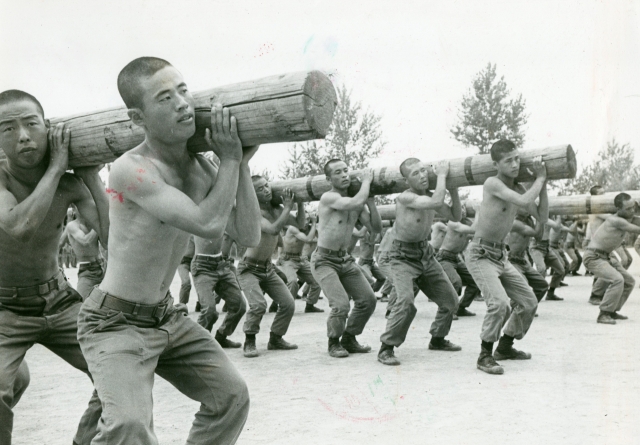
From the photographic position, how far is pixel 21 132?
12.0 ft

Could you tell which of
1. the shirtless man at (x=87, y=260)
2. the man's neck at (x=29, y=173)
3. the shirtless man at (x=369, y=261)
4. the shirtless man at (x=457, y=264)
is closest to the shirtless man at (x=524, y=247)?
the shirtless man at (x=457, y=264)

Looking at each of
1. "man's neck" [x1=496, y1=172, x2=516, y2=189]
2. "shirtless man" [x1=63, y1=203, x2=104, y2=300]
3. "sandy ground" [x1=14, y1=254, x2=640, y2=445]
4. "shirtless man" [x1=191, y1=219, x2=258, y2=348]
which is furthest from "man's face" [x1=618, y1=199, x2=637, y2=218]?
"shirtless man" [x1=63, y1=203, x2=104, y2=300]

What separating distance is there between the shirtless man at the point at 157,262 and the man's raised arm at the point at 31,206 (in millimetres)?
707

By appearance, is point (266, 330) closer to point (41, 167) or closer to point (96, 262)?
point (96, 262)

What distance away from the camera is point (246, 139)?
2.99m

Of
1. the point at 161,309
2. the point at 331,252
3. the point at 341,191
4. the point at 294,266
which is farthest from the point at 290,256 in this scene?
the point at 161,309

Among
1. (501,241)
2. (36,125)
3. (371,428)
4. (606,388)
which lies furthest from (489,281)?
(36,125)

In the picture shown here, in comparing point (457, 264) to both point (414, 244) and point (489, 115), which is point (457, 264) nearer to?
point (414, 244)

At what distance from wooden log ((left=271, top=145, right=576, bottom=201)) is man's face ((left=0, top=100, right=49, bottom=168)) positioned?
476 cm

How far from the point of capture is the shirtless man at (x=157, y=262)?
282 centimetres

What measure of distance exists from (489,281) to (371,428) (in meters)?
2.81

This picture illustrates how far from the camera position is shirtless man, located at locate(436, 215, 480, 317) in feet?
37.3

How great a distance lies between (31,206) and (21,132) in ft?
1.43

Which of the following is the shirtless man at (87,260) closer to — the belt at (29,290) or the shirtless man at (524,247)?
the belt at (29,290)
